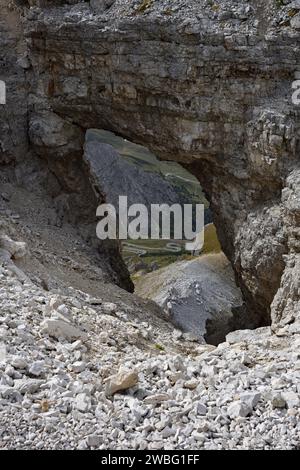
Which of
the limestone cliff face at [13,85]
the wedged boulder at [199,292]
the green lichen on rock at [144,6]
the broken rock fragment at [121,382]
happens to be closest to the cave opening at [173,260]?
the wedged boulder at [199,292]

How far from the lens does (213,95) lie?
25.5m

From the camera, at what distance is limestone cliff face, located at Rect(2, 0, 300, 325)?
23.8m

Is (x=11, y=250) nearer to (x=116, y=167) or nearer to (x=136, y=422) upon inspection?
(x=136, y=422)

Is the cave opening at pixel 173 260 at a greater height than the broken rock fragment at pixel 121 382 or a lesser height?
lesser

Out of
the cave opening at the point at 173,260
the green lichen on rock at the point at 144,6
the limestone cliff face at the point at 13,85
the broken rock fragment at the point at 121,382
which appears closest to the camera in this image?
the broken rock fragment at the point at 121,382

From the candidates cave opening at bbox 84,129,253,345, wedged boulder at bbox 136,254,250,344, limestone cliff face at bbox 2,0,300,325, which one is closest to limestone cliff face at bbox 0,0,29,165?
limestone cliff face at bbox 2,0,300,325

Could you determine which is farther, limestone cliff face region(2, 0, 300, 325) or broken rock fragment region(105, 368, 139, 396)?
limestone cliff face region(2, 0, 300, 325)

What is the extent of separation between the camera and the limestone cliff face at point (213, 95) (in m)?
23.8

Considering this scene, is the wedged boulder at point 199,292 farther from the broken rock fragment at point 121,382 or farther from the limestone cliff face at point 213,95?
the broken rock fragment at point 121,382

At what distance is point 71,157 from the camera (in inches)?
1302

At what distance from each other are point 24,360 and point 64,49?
1982 centimetres

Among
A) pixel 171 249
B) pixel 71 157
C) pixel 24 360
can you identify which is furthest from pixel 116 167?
pixel 24 360

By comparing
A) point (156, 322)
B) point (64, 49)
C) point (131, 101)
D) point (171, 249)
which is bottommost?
point (171, 249)

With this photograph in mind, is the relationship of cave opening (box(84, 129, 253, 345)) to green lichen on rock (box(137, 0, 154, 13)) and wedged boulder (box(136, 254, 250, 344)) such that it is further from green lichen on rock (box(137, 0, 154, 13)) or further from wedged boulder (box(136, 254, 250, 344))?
green lichen on rock (box(137, 0, 154, 13))
